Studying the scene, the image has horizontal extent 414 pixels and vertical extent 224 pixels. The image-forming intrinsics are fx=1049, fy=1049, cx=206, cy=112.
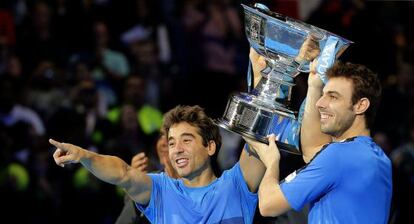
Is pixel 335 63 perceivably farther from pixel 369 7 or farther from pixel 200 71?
pixel 369 7

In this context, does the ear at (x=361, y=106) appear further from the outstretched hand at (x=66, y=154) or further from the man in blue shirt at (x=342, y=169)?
the outstretched hand at (x=66, y=154)

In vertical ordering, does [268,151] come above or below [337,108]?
below

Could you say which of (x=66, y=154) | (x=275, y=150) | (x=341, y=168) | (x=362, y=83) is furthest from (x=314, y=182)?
(x=66, y=154)

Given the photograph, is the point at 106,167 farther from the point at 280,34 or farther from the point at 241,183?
the point at 280,34

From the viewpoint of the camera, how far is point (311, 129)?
566 centimetres

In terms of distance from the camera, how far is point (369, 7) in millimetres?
12406

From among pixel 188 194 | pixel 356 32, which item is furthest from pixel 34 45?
pixel 188 194

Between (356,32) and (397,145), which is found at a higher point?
(356,32)

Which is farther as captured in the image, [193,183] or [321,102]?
[193,183]

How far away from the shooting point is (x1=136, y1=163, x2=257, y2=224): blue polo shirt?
5738 mm

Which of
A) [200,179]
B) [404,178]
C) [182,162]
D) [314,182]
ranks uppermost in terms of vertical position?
[314,182]

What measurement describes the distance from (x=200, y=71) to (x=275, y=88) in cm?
602

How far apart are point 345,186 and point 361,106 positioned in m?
0.41

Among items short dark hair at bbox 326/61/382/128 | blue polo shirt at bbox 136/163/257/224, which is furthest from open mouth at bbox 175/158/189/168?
short dark hair at bbox 326/61/382/128
